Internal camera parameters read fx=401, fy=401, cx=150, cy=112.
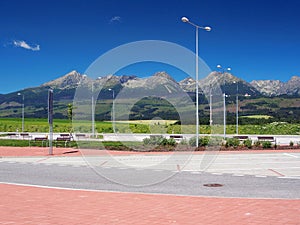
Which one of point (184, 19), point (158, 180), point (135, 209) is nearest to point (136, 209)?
point (135, 209)

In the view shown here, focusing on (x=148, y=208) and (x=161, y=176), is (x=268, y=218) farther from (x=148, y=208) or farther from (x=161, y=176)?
(x=161, y=176)

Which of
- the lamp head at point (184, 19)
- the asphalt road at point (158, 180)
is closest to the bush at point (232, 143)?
the lamp head at point (184, 19)

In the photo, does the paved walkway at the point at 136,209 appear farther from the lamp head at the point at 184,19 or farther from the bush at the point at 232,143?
the bush at the point at 232,143

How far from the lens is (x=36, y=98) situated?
187 metres

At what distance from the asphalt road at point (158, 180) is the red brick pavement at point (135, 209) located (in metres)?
1.15

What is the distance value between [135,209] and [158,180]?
466cm

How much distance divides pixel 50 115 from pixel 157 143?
797 cm

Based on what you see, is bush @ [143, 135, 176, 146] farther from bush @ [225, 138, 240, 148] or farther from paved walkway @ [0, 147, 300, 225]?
paved walkway @ [0, 147, 300, 225]

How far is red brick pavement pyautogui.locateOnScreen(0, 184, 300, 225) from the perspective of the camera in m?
7.05

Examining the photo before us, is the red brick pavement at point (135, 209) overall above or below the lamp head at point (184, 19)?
A: below

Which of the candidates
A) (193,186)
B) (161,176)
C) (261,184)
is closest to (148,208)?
(193,186)

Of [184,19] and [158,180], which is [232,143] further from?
[158,180]

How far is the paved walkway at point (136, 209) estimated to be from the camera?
23.2 ft

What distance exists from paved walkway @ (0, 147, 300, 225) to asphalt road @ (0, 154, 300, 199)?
3.57ft
